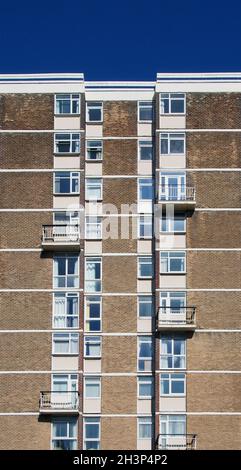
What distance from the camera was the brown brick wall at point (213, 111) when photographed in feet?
229

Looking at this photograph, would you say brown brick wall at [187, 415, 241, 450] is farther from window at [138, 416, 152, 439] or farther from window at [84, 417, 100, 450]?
window at [84, 417, 100, 450]

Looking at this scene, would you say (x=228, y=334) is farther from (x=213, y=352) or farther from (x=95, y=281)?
(x=95, y=281)

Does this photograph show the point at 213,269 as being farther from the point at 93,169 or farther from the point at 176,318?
the point at 93,169

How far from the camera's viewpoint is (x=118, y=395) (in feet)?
218

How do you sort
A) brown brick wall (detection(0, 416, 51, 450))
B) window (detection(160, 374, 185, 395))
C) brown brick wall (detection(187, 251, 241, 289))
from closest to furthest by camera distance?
brown brick wall (detection(0, 416, 51, 450)) < window (detection(160, 374, 185, 395)) < brown brick wall (detection(187, 251, 241, 289))

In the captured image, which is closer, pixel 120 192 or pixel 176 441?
pixel 176 441

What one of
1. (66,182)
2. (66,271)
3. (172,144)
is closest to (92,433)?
(66,271)

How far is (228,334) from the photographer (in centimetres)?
6688

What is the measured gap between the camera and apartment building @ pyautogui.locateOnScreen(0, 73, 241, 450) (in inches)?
2598

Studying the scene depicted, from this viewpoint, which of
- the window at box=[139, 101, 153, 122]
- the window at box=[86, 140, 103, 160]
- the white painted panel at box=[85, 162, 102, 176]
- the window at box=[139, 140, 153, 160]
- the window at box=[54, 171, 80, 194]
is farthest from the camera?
the window at box=[139, 101, 153, 122]

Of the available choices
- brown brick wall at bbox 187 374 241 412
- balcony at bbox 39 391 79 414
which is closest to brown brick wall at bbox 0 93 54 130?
balcony at bbox 39 391 79 414

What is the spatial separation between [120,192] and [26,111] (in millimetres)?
6080

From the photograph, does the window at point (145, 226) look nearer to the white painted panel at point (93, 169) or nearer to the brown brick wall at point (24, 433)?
the white painted panel at point (93, 169)

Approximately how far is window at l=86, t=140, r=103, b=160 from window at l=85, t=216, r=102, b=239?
308cm
